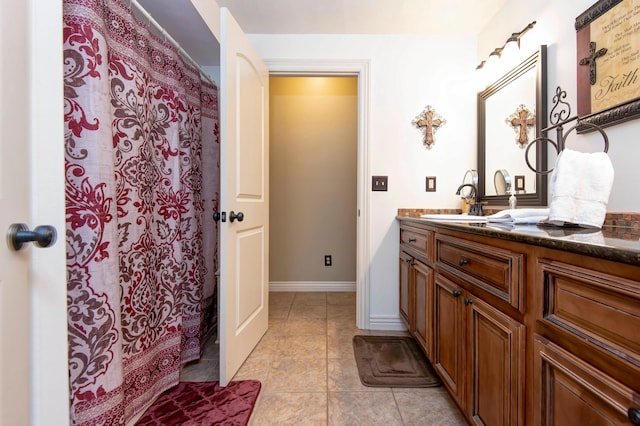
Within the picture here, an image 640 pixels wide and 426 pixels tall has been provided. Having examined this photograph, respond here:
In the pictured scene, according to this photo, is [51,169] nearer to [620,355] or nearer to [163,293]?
[163,293]

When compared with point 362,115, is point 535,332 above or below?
below

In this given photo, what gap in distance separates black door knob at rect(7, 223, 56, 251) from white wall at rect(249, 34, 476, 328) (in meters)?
1.88

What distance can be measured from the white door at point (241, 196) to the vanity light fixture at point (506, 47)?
5.17 feet

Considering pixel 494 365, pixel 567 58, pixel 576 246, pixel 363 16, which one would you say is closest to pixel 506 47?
pixel 567 58

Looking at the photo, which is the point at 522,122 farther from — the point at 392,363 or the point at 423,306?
the point at 392,363

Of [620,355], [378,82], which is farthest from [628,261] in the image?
[378,82]

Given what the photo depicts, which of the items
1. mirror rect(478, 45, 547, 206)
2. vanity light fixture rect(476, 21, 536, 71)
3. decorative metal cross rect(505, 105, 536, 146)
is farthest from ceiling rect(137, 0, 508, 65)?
decorative metal cross rect(505, 105, 536, 146)

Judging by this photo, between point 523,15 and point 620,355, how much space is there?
6.43 feet

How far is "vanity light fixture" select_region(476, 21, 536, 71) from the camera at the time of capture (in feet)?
5.37

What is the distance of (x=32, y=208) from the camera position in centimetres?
64

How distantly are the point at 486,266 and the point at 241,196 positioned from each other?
1.29 meters

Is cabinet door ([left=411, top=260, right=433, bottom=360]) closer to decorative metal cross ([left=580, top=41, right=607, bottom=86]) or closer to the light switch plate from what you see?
the light switch plate

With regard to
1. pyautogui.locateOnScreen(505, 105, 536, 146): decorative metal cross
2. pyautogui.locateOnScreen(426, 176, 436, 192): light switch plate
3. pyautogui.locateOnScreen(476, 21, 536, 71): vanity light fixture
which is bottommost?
pyautogui.locateOnScreen(426, 176, 436, 192): light switch plate

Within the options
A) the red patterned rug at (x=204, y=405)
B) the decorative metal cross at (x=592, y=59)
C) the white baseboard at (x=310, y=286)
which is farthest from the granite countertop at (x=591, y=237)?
the white baseboard at (x=310, y=286)
